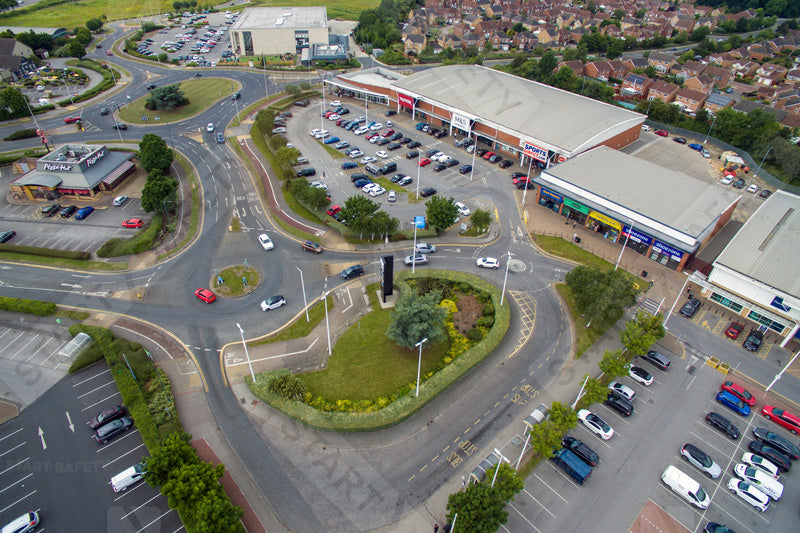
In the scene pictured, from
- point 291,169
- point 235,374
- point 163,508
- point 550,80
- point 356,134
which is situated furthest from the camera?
point 550,80

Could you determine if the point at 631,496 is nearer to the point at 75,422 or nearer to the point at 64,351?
the point at 75,422

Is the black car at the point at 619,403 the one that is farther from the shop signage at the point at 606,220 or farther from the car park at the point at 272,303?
the car park at the point at 272,303

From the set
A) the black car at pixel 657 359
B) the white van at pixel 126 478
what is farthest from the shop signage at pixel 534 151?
the white van at pixel 126 478

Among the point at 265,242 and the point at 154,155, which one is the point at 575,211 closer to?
the point at 265,242

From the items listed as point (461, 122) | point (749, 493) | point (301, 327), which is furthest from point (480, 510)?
point (461, 122)

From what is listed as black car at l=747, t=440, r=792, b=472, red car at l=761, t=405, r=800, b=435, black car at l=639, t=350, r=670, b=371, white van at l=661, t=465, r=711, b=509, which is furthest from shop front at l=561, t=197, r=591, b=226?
white van at l=661, t=465, r=711, b=509

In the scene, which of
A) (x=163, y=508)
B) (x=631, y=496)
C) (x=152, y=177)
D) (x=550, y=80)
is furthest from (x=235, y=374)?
(x=550, y=80)

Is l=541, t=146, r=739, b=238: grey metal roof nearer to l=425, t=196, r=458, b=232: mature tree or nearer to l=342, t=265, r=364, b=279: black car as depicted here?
l=425, t=196, r=458, b=232: mature tree
